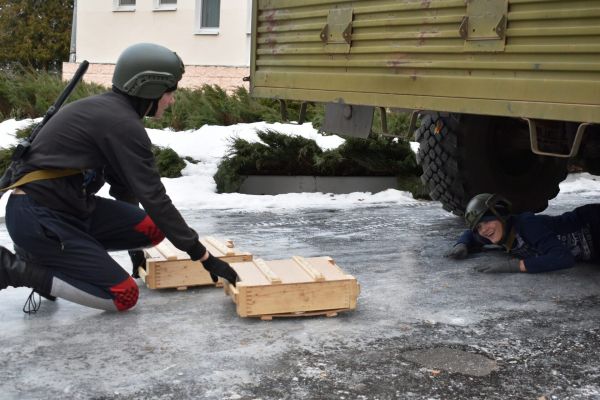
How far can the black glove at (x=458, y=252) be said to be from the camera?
6410 millimetres

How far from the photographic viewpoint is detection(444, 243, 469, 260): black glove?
21.0ft

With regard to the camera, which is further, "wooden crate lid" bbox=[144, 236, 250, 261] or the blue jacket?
the blue jacket

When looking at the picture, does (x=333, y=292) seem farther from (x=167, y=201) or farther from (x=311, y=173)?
(x=311, y=173)

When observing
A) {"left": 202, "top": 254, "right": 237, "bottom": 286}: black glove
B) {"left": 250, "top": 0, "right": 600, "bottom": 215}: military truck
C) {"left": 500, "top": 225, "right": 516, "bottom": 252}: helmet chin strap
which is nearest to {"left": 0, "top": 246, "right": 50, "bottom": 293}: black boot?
{"left": 202, "top": 254, "right": 237, "bottom": 286}: black glove

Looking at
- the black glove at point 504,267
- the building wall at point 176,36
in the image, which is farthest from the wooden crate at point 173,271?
the building wall at point 176,36

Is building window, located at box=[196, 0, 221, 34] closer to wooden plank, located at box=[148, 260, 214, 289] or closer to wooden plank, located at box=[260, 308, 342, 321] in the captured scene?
wooden plank, located at box=[148, 260, 214, 289]

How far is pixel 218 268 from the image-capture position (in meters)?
4.65

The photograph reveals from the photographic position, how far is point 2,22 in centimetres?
3128

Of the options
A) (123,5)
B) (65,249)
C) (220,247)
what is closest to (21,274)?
(65,249)

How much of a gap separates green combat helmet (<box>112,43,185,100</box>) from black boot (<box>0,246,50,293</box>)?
0.97 m

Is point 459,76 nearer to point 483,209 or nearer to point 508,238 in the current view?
point 483,209

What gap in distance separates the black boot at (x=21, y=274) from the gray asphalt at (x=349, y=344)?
8.1 inches

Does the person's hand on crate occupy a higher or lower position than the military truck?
lower

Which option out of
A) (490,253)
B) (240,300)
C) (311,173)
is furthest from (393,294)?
(311,173)
